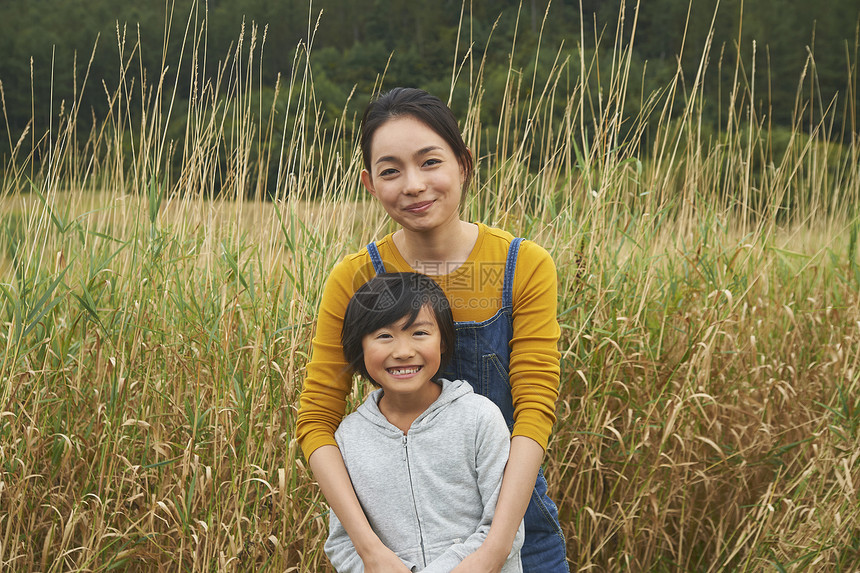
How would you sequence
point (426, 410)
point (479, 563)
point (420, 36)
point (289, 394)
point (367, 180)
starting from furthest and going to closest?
1. point (420, 36)
2. point (289, 394)
3. point (367, 180)
4. point (426, 410)
5. point (479, 563)

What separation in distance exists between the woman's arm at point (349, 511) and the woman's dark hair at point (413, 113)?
19.7 inches

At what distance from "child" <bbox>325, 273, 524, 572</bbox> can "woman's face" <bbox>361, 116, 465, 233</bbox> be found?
11cm

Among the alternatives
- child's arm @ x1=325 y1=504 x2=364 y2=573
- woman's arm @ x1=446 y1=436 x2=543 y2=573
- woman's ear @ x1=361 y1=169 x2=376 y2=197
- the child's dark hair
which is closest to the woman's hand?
woman's arm @ x1=446 y1=436 x2=543 y2=573

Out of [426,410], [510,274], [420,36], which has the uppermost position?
[420,36]

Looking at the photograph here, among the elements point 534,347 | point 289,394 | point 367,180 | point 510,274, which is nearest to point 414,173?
point 367,180

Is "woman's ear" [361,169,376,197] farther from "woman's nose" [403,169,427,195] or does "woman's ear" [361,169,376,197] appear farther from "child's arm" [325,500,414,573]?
"child's arm" [325,500,414,573]

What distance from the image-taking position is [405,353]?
1.10 meters

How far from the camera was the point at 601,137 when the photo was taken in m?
2.04

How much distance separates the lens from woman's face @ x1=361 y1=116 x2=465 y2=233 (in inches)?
45.4

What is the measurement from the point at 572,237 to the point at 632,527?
0.75 metres

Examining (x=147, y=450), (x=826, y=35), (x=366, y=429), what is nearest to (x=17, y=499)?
(x=147, y=450)

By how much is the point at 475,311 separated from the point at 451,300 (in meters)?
0.04

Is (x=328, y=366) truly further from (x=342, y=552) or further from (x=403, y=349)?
(x=342, y=552)

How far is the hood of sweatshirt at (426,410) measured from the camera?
44.7 inches
